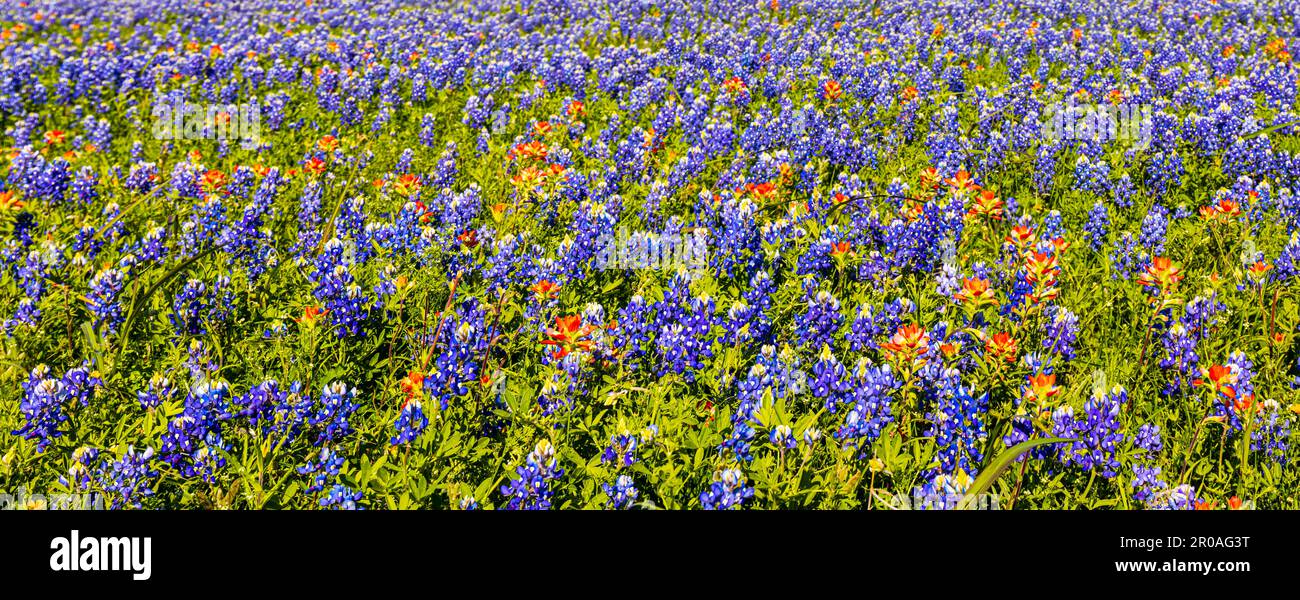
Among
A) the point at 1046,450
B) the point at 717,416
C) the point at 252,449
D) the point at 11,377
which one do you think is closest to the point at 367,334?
the point at 252,449

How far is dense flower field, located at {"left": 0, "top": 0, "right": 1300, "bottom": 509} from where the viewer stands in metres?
2.43

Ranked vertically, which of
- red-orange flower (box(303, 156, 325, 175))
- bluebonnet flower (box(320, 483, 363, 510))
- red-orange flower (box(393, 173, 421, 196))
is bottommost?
red-orange flower (box(303, 156, 325, 175))

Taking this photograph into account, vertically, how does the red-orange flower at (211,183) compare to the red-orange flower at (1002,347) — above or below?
below

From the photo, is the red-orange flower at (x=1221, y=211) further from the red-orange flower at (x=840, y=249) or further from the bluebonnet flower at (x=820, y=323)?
the bluebonnet flower at (x=820, y=323)

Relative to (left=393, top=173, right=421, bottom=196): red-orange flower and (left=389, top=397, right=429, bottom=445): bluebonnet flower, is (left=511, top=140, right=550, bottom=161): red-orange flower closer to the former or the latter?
(left=393, top=173, right=421, bottom=196): red-orange flower

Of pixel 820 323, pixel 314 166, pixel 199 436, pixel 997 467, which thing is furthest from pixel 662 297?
pixel 314 166

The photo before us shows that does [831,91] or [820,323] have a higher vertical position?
[831,91]

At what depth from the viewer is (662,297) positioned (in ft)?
11.4

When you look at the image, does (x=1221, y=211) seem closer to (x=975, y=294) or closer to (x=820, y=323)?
(x=975, y=294)

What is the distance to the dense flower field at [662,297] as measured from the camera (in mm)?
2432

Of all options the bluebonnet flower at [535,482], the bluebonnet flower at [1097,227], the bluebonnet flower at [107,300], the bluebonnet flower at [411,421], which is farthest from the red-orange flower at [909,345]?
the bluebonnet flower at [107,300]

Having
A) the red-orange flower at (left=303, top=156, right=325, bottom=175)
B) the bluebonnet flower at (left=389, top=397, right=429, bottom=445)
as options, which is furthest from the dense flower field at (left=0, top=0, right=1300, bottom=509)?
the red-orange flower at (left=303, top=156, right=325, bottom=175)

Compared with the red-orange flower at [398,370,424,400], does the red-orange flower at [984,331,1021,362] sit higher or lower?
higher
